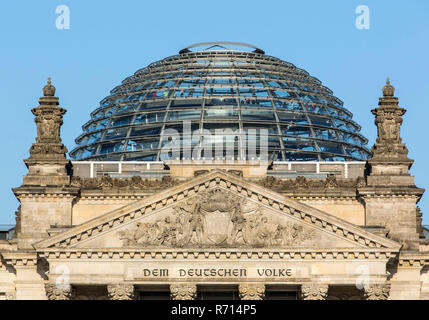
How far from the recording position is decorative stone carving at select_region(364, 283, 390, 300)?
96.2 meters

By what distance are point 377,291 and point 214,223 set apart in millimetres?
9499

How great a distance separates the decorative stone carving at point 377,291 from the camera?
9619cm

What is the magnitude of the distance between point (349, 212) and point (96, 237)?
15.7 meters

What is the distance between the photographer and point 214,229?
3814 inches

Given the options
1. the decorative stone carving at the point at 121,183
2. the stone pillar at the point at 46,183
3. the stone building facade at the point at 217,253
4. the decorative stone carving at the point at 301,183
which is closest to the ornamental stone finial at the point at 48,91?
the stone pillar at the point at 46,183

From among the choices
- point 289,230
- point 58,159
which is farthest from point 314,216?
point 58,159

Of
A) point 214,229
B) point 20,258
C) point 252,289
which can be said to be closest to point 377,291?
point 252,289

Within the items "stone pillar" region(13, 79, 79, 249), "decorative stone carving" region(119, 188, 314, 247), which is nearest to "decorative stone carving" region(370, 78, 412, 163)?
"decorative stone carving" region(119, 188, 314, 247)

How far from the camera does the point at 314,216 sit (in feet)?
317

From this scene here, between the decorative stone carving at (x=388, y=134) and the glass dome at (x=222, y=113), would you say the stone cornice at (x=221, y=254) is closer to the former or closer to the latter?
the decorative stone carving at (x=388, y=134)

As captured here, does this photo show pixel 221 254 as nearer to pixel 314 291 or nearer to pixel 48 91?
pixel 314 291
